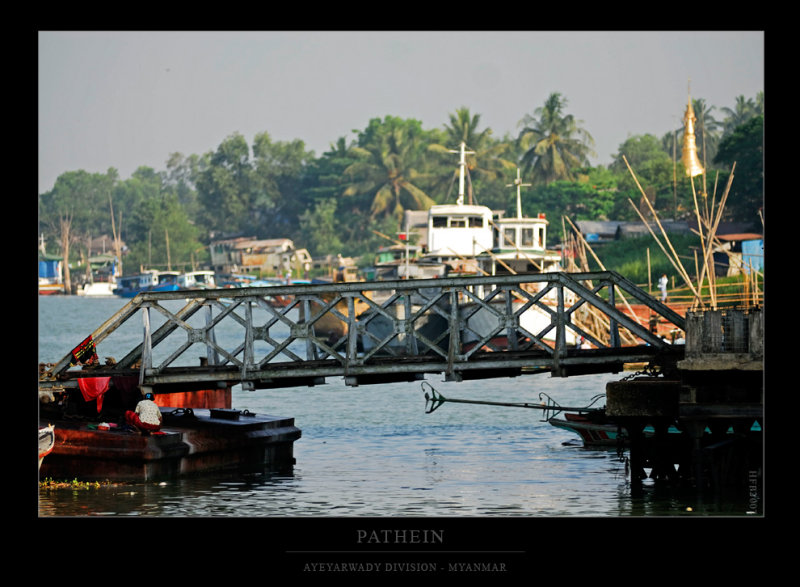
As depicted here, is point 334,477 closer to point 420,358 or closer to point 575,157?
point 420,358

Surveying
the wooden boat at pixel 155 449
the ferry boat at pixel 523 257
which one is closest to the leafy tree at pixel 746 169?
the ferry boat at pixel 523 257

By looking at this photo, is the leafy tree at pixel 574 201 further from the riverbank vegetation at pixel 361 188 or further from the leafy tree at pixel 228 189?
the leafy tree at pixel 228 189

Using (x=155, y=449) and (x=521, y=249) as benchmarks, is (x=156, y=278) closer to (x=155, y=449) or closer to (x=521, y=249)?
(x=521, y=249)

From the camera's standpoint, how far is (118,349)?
82250mm

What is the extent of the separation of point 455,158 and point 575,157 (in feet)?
67.8

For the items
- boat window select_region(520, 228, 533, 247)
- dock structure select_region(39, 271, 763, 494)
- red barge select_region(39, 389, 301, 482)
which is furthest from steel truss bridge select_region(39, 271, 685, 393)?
boat window select_region(520, 228, 533, 247)

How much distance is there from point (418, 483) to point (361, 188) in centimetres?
12650

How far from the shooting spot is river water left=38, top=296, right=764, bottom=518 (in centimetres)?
2430

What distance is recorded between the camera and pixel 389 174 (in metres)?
154

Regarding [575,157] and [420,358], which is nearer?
[420,358]

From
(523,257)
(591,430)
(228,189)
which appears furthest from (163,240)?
(591,430)

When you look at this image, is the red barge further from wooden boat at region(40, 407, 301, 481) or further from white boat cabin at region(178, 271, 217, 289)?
white boat cabin at region(178, 271, 217, 289)
